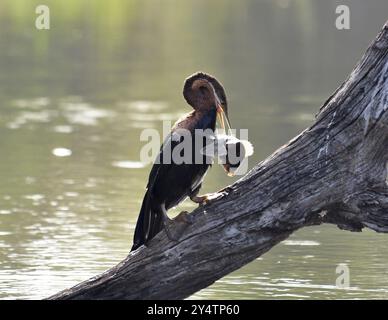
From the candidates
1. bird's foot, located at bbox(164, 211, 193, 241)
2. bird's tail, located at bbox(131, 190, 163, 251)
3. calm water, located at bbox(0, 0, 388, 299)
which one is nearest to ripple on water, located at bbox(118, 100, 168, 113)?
calm water, located at bbox(0, 0, 388, 299)

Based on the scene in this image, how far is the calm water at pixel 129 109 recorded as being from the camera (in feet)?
29.5

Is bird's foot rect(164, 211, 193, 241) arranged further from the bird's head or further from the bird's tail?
the bird's head

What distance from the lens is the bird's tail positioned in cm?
710

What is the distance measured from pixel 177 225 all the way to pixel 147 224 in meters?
0.24

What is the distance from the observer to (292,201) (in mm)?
6852

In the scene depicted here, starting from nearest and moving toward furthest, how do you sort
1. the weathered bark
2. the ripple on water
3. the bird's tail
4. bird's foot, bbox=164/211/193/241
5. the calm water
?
the weathered bark, bird's foot, bbox=164/211/193/241, the bird's tail, the calm water, the ripple on water

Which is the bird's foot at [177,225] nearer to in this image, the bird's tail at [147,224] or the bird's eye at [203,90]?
the bird's tail at [147,224]

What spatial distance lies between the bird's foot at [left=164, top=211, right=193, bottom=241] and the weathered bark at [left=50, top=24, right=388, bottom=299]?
0.03 metres

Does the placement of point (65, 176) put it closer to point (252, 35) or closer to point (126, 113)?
point (126, 113)

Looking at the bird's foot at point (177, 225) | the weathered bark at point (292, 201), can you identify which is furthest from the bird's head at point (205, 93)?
the bird's foot at point (177, 225)

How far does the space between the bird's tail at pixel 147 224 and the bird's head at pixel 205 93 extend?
2.09ft

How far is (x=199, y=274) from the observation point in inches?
274

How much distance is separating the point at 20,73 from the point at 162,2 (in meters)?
13.0

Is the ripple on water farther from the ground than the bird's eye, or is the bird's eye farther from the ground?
the ripple on water
